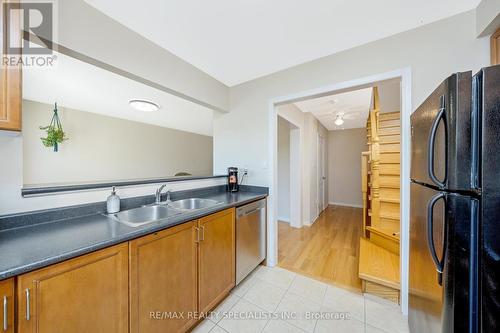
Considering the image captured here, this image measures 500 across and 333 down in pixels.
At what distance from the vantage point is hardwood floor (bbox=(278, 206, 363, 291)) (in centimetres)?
211

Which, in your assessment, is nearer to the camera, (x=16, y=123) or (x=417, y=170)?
(x=16, y=123)

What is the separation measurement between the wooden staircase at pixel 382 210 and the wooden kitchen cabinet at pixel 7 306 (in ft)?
7.59

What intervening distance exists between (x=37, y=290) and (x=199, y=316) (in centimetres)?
104

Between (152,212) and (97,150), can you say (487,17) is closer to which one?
(152,212)

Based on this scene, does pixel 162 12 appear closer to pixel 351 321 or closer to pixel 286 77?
pixel 286 77

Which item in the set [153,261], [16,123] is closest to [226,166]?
[153,261]

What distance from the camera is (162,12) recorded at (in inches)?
54.3

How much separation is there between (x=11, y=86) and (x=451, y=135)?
195 cm

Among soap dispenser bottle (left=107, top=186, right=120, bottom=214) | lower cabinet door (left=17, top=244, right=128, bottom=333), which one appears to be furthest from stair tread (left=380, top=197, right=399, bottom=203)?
soap dispenser bottle (left=107, top=186, right=120, bottom=214)

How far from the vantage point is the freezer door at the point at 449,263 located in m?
0.69

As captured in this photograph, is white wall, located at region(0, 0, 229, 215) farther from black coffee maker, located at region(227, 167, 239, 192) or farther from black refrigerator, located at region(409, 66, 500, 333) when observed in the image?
black refrigerator, located at region(409, 66, 500, 333)

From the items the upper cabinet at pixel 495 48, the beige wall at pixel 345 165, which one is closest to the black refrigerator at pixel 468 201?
the upper cabinet at pixel 495 48

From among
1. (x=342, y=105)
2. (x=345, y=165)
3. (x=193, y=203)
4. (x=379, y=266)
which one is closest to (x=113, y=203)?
(x=193, y=203)

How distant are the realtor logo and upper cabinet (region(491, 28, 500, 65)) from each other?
108 inches
